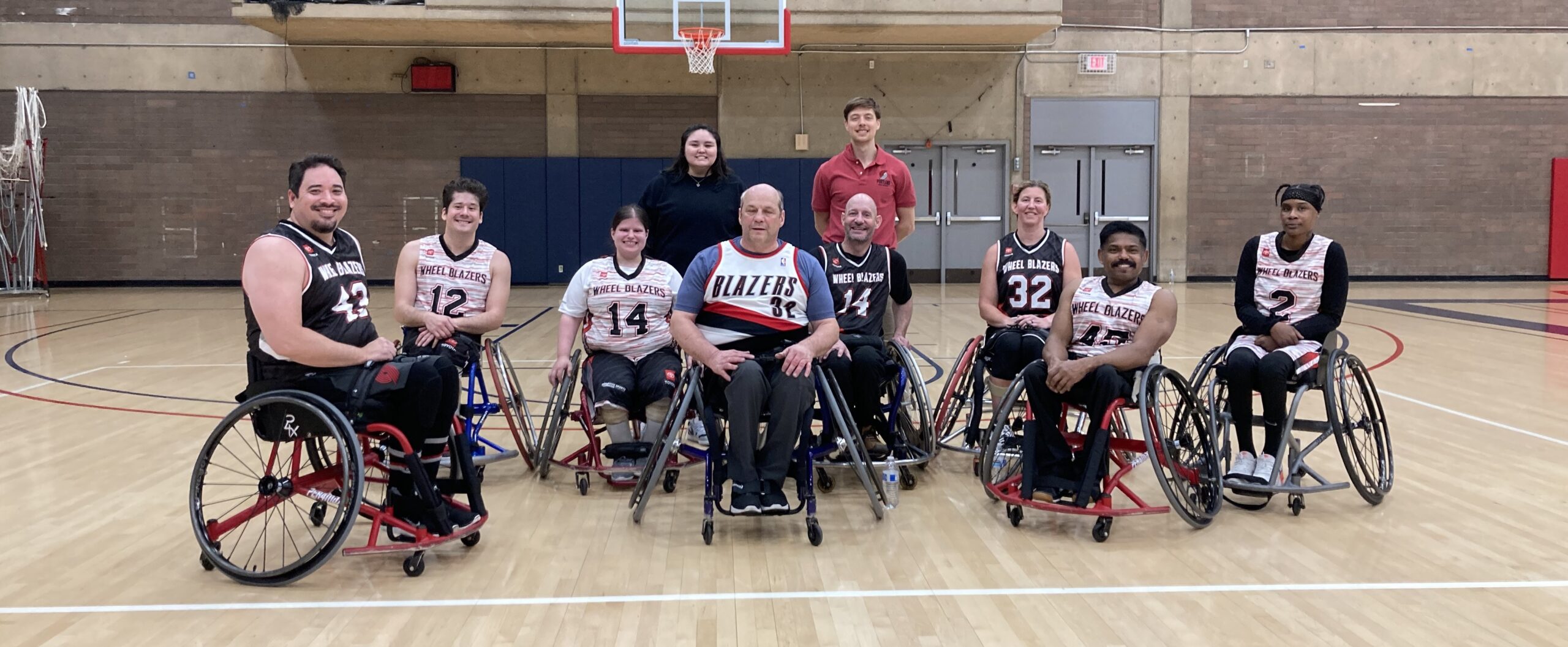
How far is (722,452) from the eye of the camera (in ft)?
10.6

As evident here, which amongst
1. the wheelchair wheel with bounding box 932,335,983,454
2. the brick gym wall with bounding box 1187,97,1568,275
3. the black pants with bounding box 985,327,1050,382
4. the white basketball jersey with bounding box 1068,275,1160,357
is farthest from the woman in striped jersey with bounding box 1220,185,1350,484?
the brick gym wall with bounding box 1187,97,1568,275

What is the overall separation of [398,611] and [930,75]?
11536 mm

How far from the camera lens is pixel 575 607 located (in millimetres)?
2562

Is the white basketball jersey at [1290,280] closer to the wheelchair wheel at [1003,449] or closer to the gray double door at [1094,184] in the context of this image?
the wheelchair wheel at [1003,449]

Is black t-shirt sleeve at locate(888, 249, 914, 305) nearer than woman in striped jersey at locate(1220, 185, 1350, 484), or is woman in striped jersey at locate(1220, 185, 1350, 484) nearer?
woman in striped jersey at locate(1220, 185, 1350, 484)

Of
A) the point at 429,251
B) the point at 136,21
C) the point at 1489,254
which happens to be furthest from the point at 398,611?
the point at 1489,254

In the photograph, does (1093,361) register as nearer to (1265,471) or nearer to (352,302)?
(1265,471)

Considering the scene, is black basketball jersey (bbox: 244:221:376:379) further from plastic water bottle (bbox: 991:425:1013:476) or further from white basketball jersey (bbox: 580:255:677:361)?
plastic water bottle (bbox: 991:425:1013:476)

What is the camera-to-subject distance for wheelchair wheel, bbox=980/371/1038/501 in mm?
3137

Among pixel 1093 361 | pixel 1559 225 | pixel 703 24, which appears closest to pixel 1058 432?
pixel 1093 361

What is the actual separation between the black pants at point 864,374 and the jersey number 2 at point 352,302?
1.49 meters

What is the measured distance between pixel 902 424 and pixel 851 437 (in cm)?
87

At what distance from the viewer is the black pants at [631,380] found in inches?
145

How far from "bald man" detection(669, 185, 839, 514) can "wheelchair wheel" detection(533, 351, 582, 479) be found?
74cm
